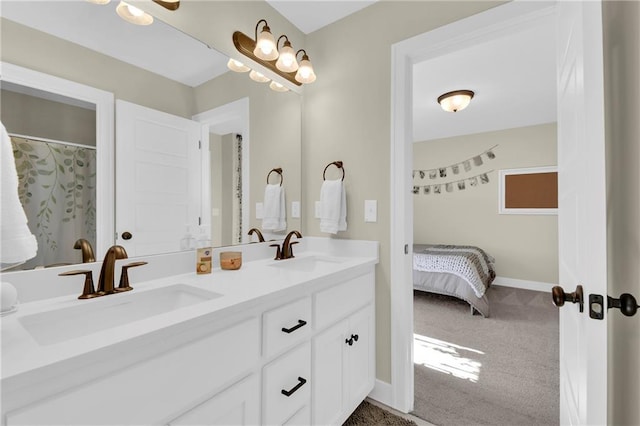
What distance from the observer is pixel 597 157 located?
692 mm

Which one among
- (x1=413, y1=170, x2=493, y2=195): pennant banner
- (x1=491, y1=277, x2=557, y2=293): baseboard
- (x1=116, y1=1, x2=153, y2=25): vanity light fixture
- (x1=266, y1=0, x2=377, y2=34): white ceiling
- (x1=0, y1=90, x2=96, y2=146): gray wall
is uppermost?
(x1=266, y1=0, x2=377, y2=34): white ceiling

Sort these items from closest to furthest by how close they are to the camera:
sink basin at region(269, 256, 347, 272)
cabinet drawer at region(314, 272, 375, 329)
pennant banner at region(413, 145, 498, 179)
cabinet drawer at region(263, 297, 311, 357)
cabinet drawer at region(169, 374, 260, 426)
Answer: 1. cabinet drawer at region(169, 374, 260, 426)
2. cabinet drawer at region(263, 297, 311, 357)
3. cabinet drawer at region(314, 272, 375, 329)
4. sink basin at region(269, 256, 347, 272)
5. pennant banner at region(413, 145, 498, 179)

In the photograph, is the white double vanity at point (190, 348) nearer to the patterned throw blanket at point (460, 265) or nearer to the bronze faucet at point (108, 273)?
the bronze faucet at point (108, 273)

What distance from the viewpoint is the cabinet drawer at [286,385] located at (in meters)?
1.02

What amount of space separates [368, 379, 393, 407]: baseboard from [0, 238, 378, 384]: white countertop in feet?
2.43

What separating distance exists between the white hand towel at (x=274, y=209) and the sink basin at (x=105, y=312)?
0.83 m

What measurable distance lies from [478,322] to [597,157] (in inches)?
114

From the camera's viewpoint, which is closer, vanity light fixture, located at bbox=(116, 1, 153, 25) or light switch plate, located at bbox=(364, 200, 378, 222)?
vanity light fixture, located at bbox=(116, 1, 153, 25)

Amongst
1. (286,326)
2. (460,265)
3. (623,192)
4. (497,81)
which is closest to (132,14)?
(286,326)

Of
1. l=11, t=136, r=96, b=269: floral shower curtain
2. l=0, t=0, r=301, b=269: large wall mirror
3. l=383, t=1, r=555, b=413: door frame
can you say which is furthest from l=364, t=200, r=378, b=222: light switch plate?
l=11, t=136, r=96, b=269: floral shower curtain

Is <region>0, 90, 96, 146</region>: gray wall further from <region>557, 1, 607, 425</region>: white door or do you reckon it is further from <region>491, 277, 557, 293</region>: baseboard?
<region>491, 277, 557, 293</region>: baseboard

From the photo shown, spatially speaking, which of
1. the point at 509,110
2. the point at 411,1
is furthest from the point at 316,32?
the point at 509,110

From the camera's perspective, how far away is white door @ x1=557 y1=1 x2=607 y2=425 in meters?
0.69

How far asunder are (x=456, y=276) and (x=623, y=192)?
8.92ft
